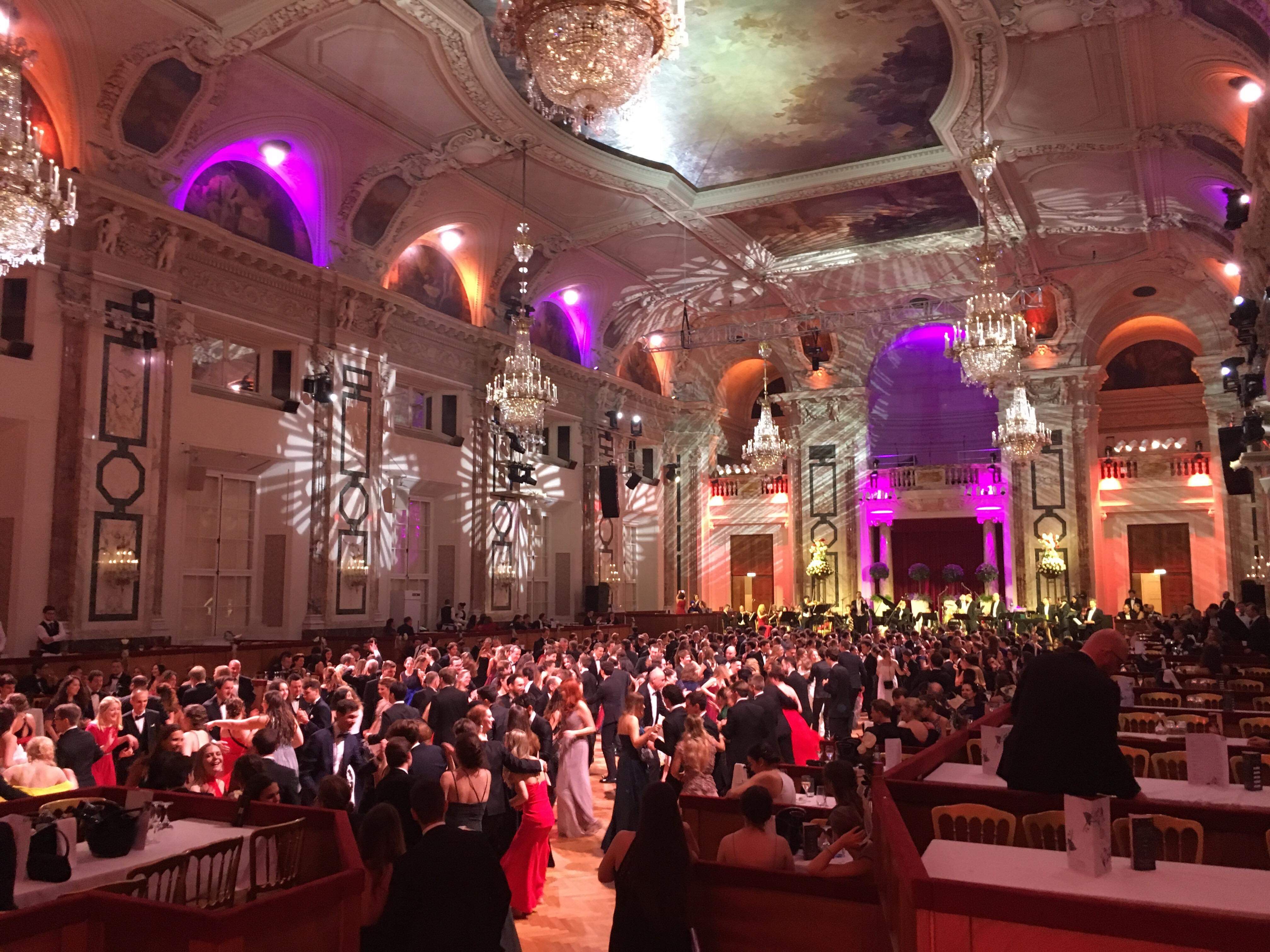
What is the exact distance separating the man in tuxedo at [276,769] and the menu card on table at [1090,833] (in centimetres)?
326

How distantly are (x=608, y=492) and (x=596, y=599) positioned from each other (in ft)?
8.46

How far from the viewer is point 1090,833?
3.02 meters

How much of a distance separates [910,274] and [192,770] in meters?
20.1

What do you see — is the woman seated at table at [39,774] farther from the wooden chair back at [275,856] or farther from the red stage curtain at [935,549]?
the red stage curtain at [935,549]

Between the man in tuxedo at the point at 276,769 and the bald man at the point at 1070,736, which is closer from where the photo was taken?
the bald man at the point at 1070,736

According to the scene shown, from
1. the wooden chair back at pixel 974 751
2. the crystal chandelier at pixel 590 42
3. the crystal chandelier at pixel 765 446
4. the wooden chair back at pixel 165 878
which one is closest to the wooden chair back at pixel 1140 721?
the wooden chair back at pixel 974 751

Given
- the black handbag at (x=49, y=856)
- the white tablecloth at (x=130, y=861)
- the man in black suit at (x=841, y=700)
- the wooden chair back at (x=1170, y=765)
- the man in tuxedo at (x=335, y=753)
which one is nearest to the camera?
the white tablecloth at (x=130, y=861)

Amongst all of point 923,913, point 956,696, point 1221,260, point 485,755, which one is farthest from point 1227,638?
point 923,913

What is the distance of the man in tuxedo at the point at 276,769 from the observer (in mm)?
4898

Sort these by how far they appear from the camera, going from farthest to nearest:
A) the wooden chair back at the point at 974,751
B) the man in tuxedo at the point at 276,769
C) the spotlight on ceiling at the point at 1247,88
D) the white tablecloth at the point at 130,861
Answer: the spotlight on ceiling at the point at 1247,88
the wooden chair back at the point at 974,751
the man in tuxedo at the point at 276,769
the white tablecloth at the point at 130,861

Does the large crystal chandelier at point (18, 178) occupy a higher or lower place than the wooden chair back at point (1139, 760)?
higher

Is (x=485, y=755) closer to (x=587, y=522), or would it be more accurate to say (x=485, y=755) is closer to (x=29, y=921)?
(x=29, y=921)

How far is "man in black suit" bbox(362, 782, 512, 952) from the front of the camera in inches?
125

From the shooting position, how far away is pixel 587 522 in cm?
2267
